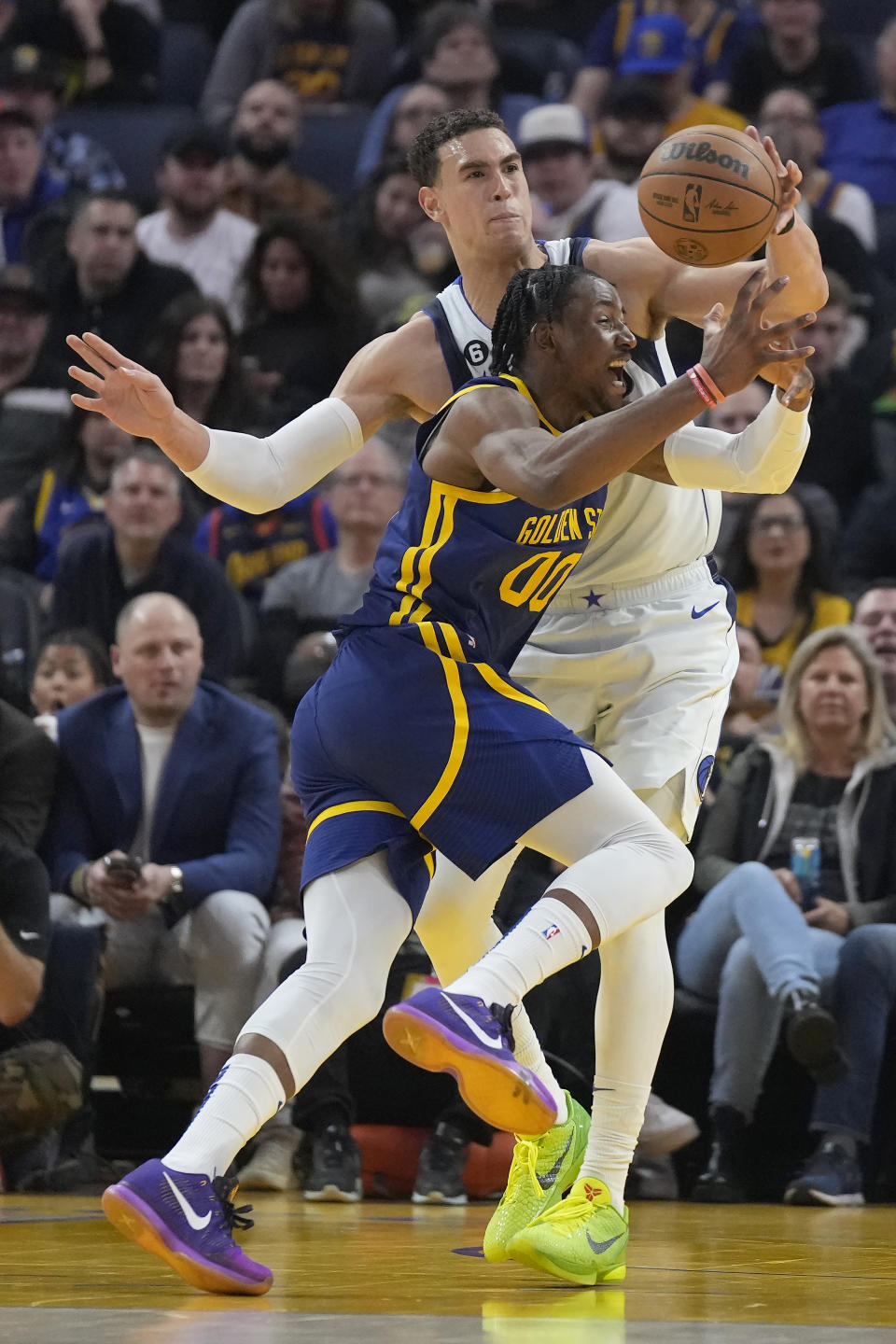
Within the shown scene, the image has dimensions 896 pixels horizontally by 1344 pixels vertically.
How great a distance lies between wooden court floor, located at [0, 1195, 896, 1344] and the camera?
3.00 m

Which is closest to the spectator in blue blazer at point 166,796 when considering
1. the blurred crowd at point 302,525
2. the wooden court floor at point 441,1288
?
the blurred crowd at point 302,525

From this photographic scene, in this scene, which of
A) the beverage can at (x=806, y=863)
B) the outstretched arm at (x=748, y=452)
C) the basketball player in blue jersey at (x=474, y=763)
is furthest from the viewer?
the beverage can at (x=806, y=863)

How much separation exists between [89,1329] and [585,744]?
1.44 metres

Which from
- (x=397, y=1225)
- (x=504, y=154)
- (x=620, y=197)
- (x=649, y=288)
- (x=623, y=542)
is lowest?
(x=397, y=1225)

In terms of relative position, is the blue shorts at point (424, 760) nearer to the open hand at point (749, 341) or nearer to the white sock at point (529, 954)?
the white sock at point (529, 954)

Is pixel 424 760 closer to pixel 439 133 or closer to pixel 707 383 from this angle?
pixel 707 383

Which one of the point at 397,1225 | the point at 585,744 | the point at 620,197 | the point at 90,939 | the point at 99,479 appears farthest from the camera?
the point at 620,197

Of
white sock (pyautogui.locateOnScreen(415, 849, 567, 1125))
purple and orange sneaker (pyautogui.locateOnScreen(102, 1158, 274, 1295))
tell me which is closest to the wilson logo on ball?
white sock (pyautogui.locateOnScreen(415, 849, 567, 1125))

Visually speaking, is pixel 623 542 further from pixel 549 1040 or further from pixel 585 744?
pixel 549 1040

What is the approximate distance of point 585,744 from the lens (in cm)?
382

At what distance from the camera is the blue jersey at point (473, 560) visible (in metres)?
3.80

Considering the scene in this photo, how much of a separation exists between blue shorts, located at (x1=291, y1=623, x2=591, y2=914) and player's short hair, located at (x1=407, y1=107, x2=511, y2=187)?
1.18 m

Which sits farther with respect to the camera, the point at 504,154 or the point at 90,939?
the point at 90,939

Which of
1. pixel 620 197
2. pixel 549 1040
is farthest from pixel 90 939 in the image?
pixel 620 197
